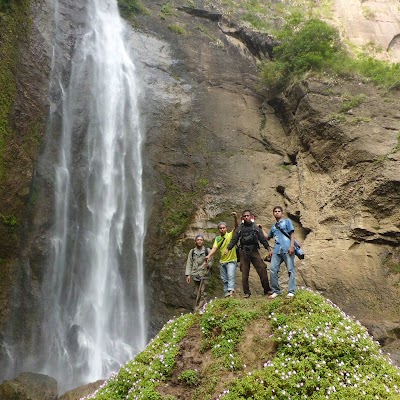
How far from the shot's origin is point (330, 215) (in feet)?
42.6

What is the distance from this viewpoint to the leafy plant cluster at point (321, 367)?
17.5ft

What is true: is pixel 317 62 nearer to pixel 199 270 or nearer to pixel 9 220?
pixel 199 270

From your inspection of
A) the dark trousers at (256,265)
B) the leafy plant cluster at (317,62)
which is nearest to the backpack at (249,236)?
the dark trousers at (256,265)

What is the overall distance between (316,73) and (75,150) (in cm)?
1054

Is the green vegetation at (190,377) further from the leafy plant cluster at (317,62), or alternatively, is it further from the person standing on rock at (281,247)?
the leafy plant cluster at (317,62)

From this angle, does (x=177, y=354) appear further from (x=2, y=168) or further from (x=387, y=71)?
(x=387, y=71)

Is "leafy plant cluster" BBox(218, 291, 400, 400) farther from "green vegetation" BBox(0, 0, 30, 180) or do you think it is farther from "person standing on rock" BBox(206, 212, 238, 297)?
"green vegetation" BBox(0, 0, 30, 180)

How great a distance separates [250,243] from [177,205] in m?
6.90

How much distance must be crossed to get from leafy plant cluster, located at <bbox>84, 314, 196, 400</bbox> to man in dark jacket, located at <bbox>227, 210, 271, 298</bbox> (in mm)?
1878

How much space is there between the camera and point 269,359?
19.9 feet

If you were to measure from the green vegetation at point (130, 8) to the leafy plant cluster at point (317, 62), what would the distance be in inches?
314

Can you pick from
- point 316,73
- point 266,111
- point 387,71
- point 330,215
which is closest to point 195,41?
point 266,111

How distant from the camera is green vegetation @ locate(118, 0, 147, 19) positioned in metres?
21.0

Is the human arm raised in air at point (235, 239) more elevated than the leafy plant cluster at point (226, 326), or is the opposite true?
the human arm raised in air at point (235, 239)
